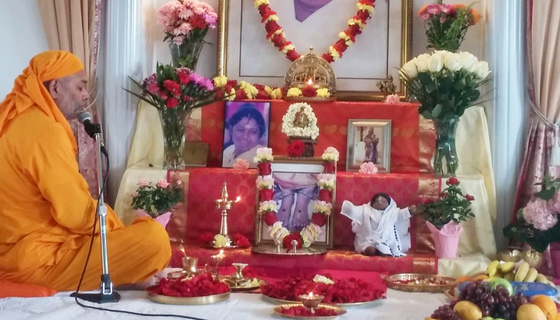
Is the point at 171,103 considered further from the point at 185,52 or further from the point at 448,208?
the point at 448,208

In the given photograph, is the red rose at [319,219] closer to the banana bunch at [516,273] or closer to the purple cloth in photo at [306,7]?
the banana bunch at [516,273]

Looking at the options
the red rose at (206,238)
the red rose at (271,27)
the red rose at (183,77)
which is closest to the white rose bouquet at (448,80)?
the red rose at (271,27)

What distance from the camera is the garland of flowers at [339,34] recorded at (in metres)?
6.45

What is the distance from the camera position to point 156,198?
17.7 feet

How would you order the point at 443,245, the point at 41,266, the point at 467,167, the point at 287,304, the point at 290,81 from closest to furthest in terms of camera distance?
the point at 287,304, the point at 41,266, the point at 443,245, the point at 467,167, the point at 290,81

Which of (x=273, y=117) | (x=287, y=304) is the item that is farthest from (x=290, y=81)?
(x=287, y=304)

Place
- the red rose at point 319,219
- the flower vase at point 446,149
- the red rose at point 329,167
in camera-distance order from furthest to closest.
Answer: the flower vase at point 446,149, the red rose at point 329,167, the red rose at point 319,219

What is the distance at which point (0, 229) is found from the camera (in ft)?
14.1

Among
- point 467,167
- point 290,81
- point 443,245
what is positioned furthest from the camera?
point 290,81

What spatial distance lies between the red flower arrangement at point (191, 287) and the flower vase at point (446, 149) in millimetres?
2184

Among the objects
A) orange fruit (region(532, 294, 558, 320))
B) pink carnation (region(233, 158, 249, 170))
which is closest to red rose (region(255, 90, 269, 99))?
pink carnation (region(233, 158, 249, 170))

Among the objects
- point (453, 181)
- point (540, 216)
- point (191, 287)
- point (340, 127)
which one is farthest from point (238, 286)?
point (340, 127)

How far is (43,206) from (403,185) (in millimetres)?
2369

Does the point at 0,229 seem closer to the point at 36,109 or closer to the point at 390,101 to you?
the point at 36,109
